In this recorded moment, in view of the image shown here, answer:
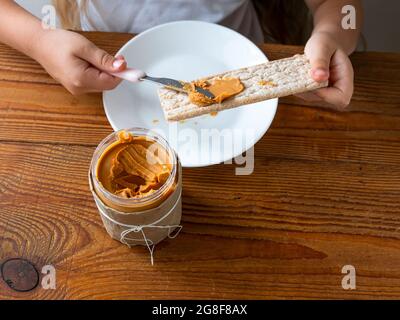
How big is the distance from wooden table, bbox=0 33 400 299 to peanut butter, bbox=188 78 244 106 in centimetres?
10

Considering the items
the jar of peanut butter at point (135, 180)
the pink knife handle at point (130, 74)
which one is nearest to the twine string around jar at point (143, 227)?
the jar of peanut butter at point (135, 180)

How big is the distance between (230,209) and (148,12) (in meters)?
0.43

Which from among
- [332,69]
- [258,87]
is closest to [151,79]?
[258,87]

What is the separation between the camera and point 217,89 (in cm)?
68

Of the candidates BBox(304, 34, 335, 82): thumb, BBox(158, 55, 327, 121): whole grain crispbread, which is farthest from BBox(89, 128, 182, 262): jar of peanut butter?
BBox(304, 34, 335, 82): thumb

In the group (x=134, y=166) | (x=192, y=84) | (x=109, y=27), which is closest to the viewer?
(x=134, y=166)

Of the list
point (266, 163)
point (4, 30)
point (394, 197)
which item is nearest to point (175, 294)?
point (266, 163)

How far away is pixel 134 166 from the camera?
→ 562 mm

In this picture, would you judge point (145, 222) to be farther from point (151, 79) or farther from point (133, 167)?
point (151, 79)

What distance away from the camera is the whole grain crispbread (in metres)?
0.67

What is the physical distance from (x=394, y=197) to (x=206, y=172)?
277mm

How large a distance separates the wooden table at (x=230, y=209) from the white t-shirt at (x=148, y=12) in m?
0.20

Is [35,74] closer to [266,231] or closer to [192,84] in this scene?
[192,84]
